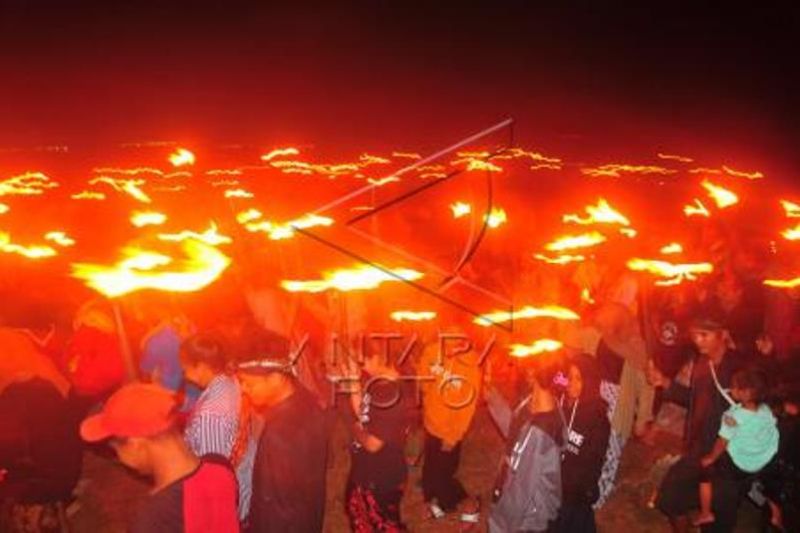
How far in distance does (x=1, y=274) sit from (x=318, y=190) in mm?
8459

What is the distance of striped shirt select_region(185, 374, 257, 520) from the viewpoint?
4582 mm

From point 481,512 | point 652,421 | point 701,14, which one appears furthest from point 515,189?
point 701,14

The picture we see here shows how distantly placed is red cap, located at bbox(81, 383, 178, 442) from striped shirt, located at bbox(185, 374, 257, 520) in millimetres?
994

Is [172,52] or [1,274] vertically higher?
[172,52]

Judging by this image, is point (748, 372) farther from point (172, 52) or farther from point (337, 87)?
point (172, 52)

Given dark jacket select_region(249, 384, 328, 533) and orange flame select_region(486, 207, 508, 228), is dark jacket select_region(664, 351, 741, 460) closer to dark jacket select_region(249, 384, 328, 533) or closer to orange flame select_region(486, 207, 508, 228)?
dark jacket select_region(249, 384, 328, 533)

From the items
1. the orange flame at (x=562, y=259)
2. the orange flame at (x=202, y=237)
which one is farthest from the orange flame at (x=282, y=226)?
the orange flame at (x=562, y=259)

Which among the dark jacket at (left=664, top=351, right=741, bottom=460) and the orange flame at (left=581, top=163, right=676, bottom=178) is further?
the orange flame at (left=581, top=163, right=676, bottom=178)

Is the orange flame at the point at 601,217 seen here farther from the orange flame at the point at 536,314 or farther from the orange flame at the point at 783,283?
the orange flame at the point at 536,314

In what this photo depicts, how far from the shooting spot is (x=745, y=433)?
5332 mm

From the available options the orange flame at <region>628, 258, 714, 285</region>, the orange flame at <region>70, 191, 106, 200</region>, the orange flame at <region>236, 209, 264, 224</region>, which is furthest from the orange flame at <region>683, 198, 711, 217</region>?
the orange flame at <region>70, 191, 106, 200</region>

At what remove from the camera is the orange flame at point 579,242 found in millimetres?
10656

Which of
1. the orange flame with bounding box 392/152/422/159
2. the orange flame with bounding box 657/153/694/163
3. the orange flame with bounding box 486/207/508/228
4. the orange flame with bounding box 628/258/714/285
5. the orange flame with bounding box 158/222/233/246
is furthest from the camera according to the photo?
the orange flame with bounding box 392/152/422/159

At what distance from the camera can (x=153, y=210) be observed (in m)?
14.0
